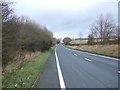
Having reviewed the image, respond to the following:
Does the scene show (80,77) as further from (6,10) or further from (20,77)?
(6,10)

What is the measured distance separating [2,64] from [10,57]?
1069mm

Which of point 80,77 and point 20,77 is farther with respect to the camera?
point 20,77

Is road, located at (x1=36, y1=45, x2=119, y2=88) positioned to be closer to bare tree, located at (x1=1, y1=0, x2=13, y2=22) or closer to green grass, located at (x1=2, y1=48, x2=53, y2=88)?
green grass, located at (x1=2, y1=48, x2=53, y2=88)

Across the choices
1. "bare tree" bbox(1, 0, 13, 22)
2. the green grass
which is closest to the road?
the green grass

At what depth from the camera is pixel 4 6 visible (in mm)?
10281

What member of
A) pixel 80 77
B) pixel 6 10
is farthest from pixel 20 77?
pixel 6 10

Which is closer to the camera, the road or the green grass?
the road

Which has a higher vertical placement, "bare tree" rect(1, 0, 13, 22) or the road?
"bare tree" rect(1, 0, 13, 22)

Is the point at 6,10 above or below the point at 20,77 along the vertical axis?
above

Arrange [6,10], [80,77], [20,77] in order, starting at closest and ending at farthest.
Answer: [80,77]
[20,77]
[6,10]

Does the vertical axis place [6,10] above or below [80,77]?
above

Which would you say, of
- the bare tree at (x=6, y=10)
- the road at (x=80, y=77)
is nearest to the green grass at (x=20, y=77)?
the road at (x=80, y=77)

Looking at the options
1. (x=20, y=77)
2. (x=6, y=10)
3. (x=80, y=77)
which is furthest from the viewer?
(x=6, y=10)

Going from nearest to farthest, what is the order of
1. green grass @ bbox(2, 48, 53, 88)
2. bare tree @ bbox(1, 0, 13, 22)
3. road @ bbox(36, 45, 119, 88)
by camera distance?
road @ bbox(36, 45, 119, 88), green grass @ bbox(2, 48, 53, 88), bare tree @ bbox(1, 0, 13, 22)
